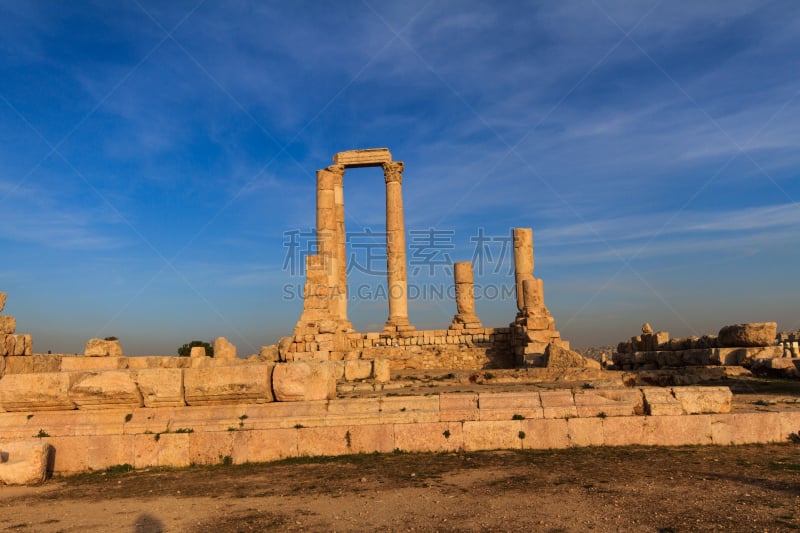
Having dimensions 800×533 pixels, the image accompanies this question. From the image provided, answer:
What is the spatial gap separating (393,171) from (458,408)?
19.7 m

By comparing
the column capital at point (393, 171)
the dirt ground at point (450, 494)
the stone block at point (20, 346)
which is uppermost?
the column capital at point (393, 171)

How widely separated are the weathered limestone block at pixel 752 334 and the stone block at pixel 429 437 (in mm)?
12678

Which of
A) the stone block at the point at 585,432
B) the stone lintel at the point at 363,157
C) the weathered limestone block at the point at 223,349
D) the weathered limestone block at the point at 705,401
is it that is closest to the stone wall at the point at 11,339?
the weathered limestone block at the point at 223,349

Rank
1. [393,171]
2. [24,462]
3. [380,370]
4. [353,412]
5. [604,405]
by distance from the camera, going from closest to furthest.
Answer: [24,462] → [604,405] → [353,412] → [380,370] → [393,171]

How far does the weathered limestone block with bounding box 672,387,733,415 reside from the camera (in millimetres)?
8844

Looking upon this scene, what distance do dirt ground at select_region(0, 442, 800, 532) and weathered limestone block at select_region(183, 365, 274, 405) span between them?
3.77 ft

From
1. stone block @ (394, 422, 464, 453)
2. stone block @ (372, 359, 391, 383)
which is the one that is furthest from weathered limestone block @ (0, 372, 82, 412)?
stone block @ (372, 359, 391, 383)

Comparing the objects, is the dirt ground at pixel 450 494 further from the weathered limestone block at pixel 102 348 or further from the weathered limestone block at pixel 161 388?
the weathered limestone block at pixel 102 348

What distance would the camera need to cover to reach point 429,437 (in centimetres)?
868

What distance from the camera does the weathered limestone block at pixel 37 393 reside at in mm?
9266

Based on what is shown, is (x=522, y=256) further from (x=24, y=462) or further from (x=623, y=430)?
(x=24, y=462)

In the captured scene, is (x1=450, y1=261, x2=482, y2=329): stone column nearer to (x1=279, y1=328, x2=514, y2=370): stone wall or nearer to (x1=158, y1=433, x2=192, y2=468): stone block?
(x1=279, y1=328, x2=514, y2=370): stone wall

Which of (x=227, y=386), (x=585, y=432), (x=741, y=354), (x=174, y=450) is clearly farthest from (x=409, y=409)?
(x=741, y=354)

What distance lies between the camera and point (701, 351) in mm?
18219
